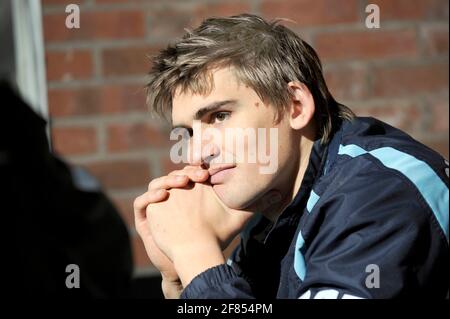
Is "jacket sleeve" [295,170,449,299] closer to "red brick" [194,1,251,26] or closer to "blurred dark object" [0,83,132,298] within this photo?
"blurred dark object" [0,83,132,298]

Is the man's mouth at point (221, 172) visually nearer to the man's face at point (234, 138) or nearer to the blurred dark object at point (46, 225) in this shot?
the man's face at point (234, 138)

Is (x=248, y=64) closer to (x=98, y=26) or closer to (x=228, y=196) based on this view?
(x=228, y=196)

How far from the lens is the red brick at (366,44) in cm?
282

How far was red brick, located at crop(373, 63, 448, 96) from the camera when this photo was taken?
2.85 metres

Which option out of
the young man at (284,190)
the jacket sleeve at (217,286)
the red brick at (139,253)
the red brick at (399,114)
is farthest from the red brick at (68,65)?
the jacket sleeve at (217,286)

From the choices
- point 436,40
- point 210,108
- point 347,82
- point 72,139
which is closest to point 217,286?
point 210,108

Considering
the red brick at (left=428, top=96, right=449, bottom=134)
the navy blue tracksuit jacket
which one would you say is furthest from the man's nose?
the red brick at (left=428, top=96, right=449, bottom=134)

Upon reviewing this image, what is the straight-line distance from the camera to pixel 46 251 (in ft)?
8.74

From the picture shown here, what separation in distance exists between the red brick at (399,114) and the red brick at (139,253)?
0.91 meters

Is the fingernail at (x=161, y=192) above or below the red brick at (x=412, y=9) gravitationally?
below

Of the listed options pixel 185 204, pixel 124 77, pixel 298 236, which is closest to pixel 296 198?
pixel 298 236

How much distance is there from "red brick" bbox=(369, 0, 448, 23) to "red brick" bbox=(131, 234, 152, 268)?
1.18 metres
